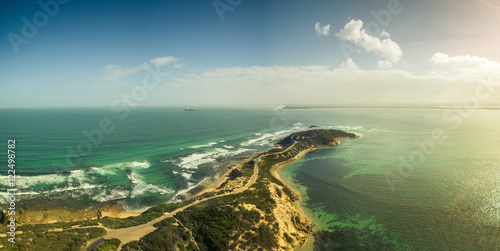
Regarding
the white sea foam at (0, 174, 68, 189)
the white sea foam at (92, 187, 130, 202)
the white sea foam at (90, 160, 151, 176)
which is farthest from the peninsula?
the white sea foam at (0, 174, 68, 189)

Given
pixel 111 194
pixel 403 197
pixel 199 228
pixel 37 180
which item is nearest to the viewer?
pixel 199 228

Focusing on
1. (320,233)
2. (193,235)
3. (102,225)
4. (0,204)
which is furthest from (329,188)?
(0,204)

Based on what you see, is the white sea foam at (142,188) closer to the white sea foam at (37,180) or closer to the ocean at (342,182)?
the ocean at (342,182)

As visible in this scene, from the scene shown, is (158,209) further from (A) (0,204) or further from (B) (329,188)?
(B) (329,188)

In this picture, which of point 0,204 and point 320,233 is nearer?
point 320,233

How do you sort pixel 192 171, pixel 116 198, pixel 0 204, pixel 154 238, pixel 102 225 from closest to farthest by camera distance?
pixel 154 238 < pixel 102 225 < pixel 0 204 < pixel 116 198 < pixel 192 171

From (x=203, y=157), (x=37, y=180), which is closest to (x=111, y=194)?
(x=37, y=180)

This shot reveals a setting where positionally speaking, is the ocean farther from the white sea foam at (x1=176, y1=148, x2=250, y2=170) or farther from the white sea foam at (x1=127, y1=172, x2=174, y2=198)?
the white sea foam at (x1=176, y1=148, x2=250, y2=170)

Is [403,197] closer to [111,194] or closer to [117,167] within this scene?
[111,194]
